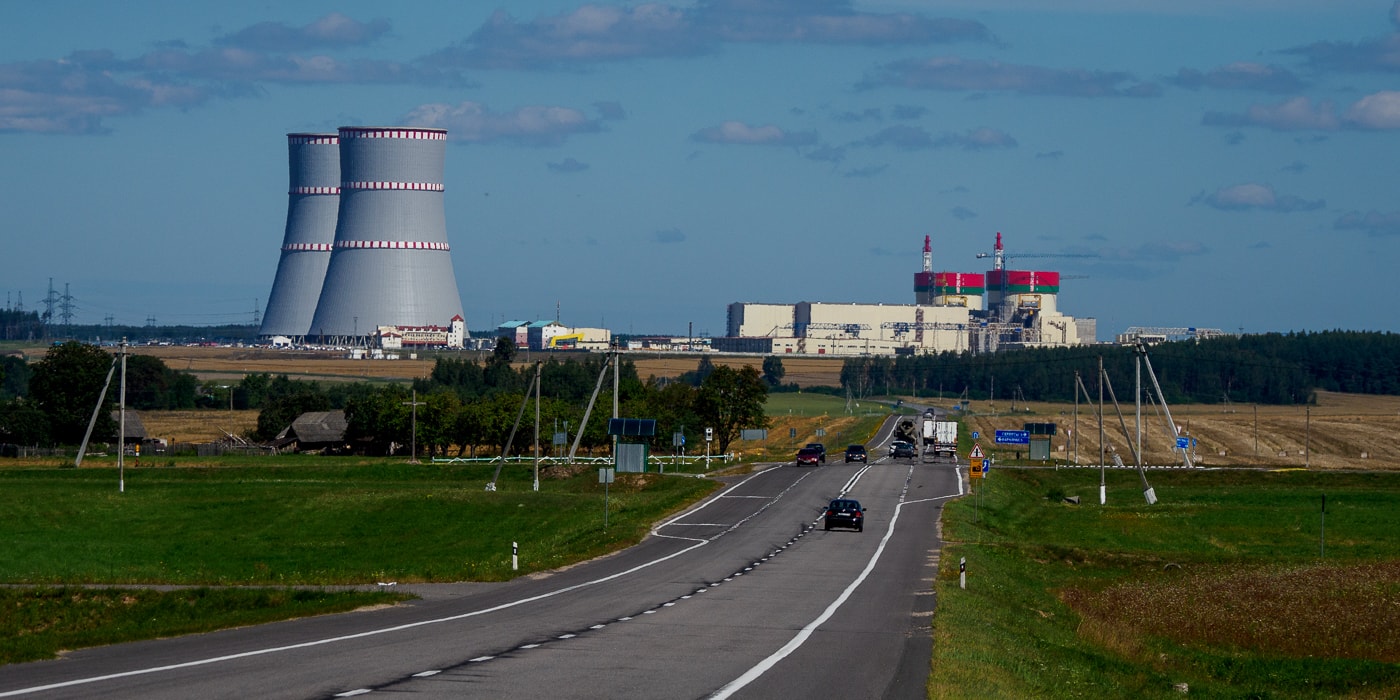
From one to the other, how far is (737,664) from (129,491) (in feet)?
159

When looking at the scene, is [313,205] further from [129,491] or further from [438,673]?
[438,673]

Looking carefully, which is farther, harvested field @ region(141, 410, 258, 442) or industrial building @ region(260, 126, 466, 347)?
industrial building @ region(260, 126, 466, 347)

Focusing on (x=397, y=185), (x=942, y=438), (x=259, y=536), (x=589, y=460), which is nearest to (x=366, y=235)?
(x=397, y=185)

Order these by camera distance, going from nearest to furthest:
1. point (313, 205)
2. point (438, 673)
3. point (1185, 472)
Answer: point (438, 673), point (1185, 472), point (313, 205)

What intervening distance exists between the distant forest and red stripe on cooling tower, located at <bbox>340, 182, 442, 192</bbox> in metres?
48.5

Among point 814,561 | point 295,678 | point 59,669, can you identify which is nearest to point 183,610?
point 59,669

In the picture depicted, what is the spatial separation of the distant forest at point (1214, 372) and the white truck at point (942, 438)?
7392 centimetres

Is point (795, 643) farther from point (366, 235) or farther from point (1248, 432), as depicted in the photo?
point (366, 235)

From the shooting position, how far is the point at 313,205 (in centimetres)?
16638

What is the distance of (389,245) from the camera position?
152 meters

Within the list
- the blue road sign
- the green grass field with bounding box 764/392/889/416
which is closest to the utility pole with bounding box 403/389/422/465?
the blue road sign

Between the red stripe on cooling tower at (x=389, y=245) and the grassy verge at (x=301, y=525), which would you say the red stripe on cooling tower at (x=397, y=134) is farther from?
the grassy verge at (x=301, y=525)

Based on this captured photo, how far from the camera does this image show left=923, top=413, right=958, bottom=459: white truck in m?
86.8

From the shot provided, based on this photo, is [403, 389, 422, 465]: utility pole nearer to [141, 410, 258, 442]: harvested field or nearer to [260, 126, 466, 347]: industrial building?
[141, 410, 258, 442]: harvested field
